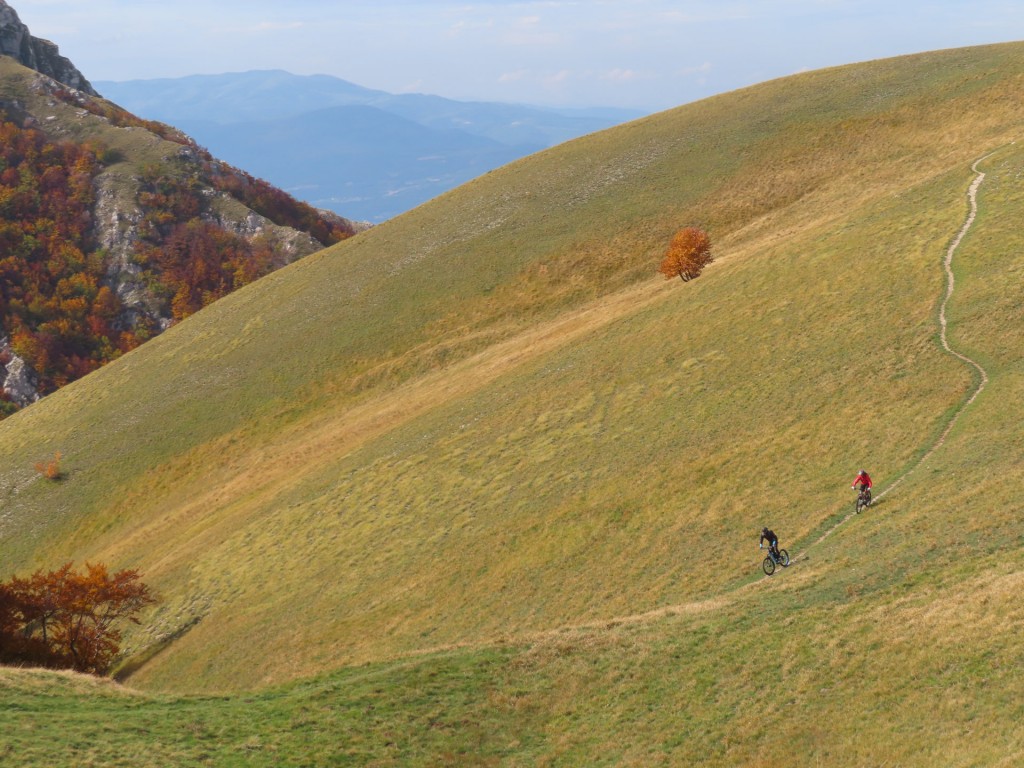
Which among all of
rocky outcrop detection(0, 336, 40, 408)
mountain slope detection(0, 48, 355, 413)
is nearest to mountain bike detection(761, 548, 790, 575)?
rocky outcrop detection(0, 336, 40, 408)

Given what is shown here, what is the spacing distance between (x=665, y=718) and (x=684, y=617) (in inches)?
215

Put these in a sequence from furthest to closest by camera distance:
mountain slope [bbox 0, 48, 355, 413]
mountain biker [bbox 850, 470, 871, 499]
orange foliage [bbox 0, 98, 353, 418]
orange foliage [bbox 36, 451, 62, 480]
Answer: mountain slope [bbox 0, 48, 355, 413]
orange foliage [bbox 0, 98, 353, 418]
orange foliage [bbox 36, 451, 62, 480]
mountain biker [bbox 850, 470, 871, 499]

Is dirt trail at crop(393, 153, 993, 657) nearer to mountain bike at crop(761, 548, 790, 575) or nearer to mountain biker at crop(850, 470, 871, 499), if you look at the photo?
mountain bike at crop(761, 548, 790, 575)

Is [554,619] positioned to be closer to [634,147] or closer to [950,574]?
[950,574]

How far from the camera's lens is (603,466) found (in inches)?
1745

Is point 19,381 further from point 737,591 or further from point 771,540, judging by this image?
point 771,540

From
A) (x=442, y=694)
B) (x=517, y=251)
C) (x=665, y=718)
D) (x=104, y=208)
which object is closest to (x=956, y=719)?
(x=665, y=718)

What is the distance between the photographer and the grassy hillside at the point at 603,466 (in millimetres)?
22719

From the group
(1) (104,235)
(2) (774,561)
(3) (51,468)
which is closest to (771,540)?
(2) (774,561)

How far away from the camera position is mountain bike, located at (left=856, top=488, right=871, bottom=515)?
1253 inches

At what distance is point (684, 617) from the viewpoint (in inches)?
1080

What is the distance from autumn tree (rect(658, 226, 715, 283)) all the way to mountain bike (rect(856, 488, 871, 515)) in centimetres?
3832

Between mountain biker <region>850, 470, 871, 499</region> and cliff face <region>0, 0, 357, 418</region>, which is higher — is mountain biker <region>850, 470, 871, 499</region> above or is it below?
below

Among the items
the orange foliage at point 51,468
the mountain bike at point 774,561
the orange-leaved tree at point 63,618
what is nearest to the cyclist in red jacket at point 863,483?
the mountain bike at point 774,561
